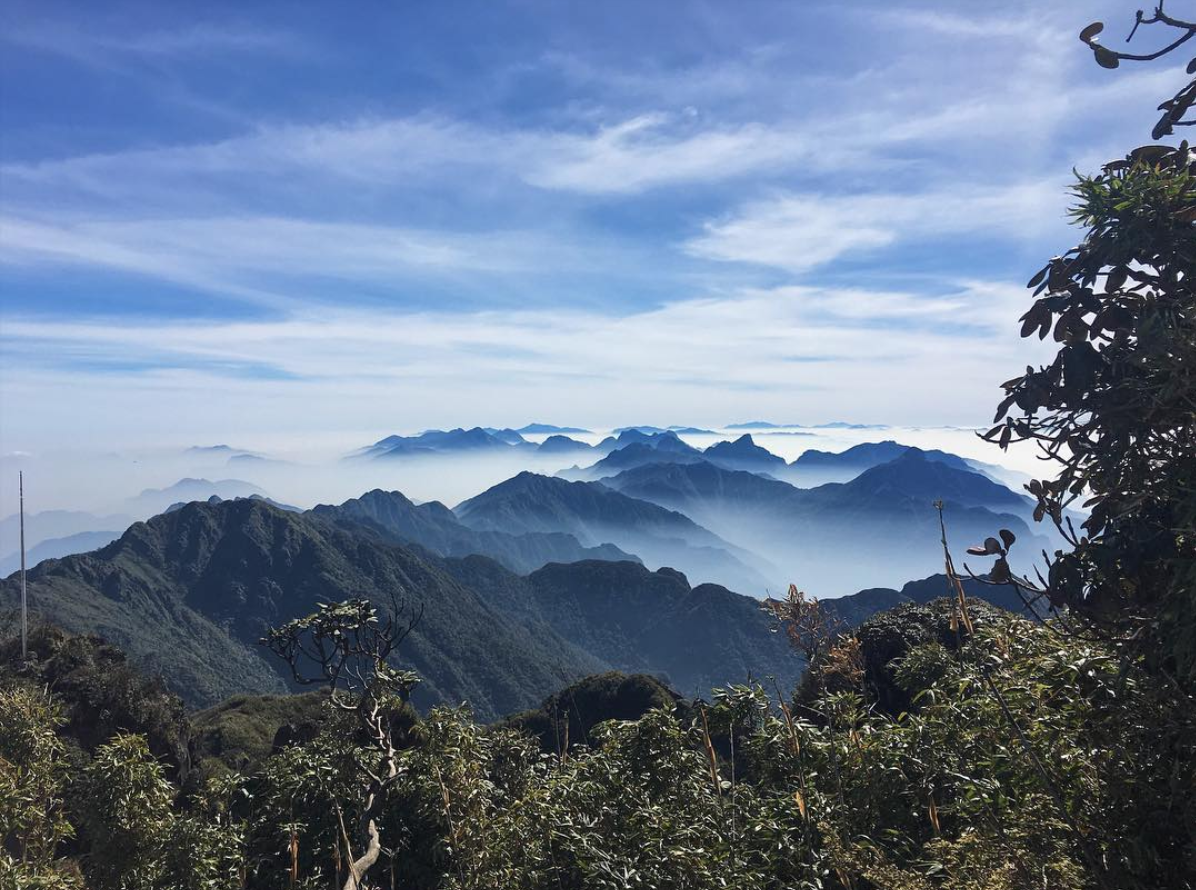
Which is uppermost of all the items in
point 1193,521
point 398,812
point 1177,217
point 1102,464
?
point 1177,217

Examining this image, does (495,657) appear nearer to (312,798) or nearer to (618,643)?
(618,643)

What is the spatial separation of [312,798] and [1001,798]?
11051mm

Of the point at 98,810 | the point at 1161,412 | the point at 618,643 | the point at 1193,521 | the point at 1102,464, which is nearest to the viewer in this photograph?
the point at 1193,521

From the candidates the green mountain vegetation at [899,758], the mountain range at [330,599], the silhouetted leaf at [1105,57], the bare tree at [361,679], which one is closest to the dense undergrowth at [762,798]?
the green mountain vegetation at [899,758]

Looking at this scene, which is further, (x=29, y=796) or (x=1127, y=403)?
(x=29, y=796)

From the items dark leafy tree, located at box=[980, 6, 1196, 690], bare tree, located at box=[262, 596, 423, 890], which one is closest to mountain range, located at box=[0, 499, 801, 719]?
bare tree, located at box=[262, 596, 423, 890]

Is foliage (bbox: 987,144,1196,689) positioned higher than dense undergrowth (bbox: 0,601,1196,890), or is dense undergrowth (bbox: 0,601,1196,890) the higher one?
foliage (bbox: 987,144,1196,689)

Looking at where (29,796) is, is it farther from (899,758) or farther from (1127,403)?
(1127,403)

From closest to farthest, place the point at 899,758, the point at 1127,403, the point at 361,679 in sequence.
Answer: the point at 1127,403, the point at 899,758, the point at 361,679

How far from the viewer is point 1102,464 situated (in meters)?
4.27

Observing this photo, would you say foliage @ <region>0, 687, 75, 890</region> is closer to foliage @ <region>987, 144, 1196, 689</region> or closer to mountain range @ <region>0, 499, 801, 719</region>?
foliage @ <region>987, 144, 1196, 689</region>

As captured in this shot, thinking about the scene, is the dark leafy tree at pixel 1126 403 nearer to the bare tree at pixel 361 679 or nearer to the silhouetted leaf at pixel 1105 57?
the silhouetted leaf at pixel 1105 57

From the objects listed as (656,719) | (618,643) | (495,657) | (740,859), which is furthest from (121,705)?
(618,643)

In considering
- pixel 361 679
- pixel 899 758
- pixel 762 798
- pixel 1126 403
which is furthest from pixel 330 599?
pixel 1126 403
